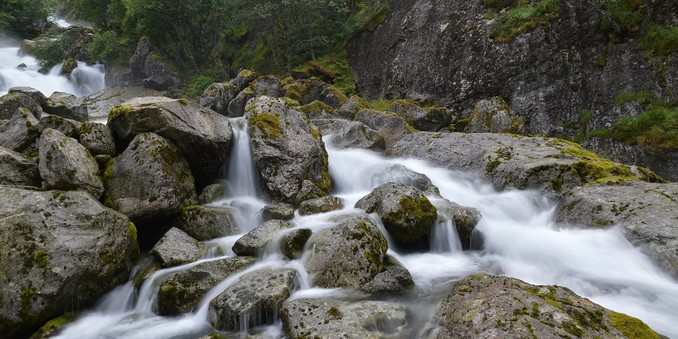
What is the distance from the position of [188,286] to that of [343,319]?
296 centimetres

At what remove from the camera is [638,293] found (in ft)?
17.6

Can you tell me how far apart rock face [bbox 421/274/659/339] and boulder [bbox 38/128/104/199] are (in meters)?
6.98

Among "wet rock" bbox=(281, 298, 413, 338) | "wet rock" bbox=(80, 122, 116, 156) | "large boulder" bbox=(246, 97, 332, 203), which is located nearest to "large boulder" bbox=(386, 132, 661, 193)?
"large boulder" bbox=(246, 97, 332, 203)

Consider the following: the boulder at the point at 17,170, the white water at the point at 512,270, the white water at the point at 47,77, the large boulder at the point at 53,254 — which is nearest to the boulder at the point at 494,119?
the white water at the point at 512,270

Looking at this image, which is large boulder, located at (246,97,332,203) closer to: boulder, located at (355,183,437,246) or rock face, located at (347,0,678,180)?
boulder, located at (355,183,437,246)

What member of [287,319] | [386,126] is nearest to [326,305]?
[287,319]

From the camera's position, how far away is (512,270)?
655cm

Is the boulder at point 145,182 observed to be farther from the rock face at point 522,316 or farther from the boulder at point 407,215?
the rock face at point 522,316

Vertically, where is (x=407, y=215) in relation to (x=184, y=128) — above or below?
below

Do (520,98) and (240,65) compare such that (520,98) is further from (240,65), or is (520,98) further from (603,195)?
(240,65)

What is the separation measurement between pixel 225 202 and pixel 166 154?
1.93 metres

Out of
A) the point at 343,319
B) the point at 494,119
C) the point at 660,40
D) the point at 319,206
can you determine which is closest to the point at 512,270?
the point at 343,319

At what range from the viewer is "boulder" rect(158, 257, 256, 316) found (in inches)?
232

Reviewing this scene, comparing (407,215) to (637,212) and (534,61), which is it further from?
(534,61)
